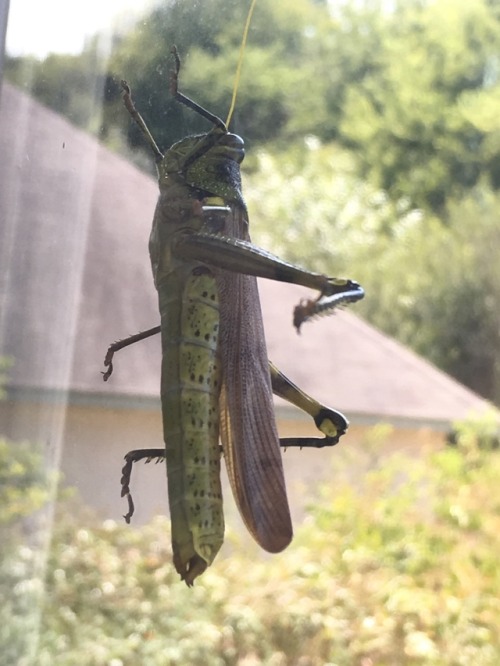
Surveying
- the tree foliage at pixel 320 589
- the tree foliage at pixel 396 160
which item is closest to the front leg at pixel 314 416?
the tree foliage at pixel 320 589

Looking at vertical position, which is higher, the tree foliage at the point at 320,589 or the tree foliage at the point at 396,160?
the tree foliage at the point at 396,160

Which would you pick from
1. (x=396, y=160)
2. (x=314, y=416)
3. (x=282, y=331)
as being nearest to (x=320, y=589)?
(x=282, y=331)

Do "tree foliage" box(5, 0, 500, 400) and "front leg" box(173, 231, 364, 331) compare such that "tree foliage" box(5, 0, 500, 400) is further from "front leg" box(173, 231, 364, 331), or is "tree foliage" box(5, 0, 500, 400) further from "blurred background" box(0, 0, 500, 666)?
"front leg" box(173, 231, 364, 331)

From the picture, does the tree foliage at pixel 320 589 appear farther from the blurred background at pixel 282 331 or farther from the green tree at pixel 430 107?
the green tree at pixel 430 107

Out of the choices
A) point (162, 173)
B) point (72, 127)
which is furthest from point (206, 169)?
point (72, 127)

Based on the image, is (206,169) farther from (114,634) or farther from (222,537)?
(114,634)

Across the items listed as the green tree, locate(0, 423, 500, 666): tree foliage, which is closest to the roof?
locate(0, 423, 500, 666): tree foliage
